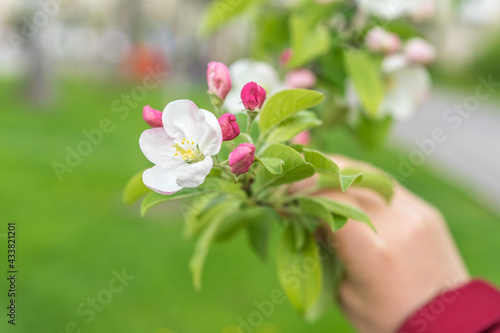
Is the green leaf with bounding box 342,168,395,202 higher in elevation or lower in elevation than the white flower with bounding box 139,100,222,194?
lower

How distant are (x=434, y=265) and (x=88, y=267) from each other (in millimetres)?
2065

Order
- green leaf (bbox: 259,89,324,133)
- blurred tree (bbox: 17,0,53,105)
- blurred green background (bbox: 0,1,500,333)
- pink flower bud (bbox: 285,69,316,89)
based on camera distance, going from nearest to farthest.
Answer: green leaf (bbox: 259,89,324,133) < pink flower bud (bbox: 285,69,316,89) < blurred green background (bbox: 0,1,500,333) < blurred tree (bbox: 17,0,53,105)

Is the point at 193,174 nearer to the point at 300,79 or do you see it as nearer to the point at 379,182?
the point at 379,182

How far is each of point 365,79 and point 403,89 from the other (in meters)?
0.12

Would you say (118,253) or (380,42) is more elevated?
(380,42)

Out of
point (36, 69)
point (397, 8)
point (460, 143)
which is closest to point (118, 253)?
point (397, 8)

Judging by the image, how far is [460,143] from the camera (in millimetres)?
7562

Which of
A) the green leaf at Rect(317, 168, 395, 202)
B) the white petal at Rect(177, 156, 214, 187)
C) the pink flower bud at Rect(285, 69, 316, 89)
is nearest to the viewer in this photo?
the white petal at Rect(177, 156, 214, 187)

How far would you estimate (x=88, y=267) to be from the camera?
271 cm

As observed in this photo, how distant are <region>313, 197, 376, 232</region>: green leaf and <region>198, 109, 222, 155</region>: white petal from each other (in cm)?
20

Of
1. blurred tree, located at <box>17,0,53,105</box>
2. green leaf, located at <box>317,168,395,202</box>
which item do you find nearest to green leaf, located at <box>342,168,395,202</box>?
green leaf, located at <box>317,168,395,202</box>

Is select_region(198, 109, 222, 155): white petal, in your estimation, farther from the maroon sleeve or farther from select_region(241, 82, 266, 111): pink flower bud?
the maroon sleeve

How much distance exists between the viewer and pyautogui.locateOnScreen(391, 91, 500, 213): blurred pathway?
224 inches

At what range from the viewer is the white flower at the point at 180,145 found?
1.86 ft
